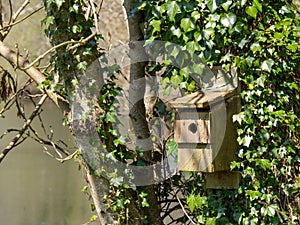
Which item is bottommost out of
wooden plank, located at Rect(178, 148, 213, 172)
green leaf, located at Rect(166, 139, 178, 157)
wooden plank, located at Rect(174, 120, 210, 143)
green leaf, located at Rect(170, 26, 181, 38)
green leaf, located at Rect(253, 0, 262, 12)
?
wooden plank, located at Rect(178, 148, 213, 172)

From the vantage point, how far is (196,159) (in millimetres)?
2459

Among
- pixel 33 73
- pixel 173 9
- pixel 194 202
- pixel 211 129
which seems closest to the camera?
pixel 211 129

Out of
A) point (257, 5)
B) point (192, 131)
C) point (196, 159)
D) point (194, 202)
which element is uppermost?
point (257, 5)

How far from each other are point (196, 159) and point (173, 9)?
61 cm

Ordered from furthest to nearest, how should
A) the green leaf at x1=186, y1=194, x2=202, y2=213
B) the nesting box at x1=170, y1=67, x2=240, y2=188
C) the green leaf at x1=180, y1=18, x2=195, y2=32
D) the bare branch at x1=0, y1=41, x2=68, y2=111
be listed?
the bare branch at x1=0, y1=41, x2=68, y2=111
the green leaf at x1=186, y1=194, x2=202, y2=213
the green leaf at x1=180, y1=18, x2=195, y2=32
the nesting box at x1=170, y1=67, x2=240, y2=188

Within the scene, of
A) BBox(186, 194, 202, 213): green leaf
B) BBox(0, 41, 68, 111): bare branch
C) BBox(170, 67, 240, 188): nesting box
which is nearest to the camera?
BBox(170, 67, 240, 188): nesting box

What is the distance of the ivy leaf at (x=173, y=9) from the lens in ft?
8.26

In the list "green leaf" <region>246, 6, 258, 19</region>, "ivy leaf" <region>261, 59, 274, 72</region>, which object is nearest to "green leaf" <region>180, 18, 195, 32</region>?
"green leaf" <region>246, 6, 258, 19</region>

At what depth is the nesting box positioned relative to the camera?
2408mm

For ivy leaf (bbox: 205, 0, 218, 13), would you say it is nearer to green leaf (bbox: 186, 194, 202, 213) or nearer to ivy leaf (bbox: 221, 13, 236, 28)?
ivy leaf (bbox: 221, 13, 236, 28)

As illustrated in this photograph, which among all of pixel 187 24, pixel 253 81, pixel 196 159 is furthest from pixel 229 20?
pixel 196 159

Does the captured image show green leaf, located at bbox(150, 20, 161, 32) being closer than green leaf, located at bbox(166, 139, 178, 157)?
Yes

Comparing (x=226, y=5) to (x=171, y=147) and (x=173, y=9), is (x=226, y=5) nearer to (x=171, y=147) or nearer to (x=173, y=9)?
(x=173, y=9)

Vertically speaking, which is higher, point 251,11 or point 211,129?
point 251,11
